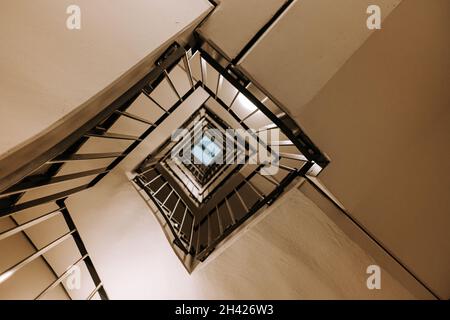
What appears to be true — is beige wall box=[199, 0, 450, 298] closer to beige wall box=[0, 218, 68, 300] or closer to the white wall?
the white wall

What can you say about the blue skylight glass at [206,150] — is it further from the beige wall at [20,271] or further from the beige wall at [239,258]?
the beige wall at [20,271]

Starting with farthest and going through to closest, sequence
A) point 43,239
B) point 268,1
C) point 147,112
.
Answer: point 147,112 → point 43,239 → point 268,1

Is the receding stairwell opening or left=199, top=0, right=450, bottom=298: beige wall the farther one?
the receding stairwell opening

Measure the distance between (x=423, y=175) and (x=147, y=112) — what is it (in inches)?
73.8

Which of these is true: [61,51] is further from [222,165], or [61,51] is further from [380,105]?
[222,165]

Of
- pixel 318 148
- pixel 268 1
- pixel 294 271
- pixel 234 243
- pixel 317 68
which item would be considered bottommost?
pixel 294 271

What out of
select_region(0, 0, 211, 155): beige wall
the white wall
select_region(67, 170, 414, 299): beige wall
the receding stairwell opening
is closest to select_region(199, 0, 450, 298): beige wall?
the white wall

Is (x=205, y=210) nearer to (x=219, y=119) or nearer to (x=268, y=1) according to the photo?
(x=219, y=119)

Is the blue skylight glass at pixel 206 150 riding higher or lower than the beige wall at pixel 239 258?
higher

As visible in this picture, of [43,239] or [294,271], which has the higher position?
[43,239]

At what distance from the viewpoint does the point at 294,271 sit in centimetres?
146

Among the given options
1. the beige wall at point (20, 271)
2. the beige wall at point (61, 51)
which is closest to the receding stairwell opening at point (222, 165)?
the beige wall at point (61, 51)

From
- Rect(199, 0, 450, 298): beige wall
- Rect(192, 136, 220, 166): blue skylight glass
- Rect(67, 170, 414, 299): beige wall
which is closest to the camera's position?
Rect(199, 0, 450, 298): beige wall
